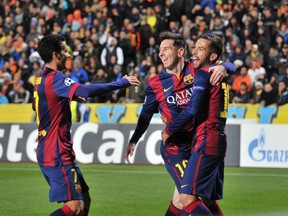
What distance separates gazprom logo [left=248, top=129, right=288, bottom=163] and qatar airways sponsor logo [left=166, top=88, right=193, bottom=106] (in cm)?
984

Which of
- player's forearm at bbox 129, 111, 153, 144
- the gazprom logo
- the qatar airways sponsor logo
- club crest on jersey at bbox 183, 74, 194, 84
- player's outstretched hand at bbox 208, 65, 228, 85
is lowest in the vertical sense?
the gazprom logo

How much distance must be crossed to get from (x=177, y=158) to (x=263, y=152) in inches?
397

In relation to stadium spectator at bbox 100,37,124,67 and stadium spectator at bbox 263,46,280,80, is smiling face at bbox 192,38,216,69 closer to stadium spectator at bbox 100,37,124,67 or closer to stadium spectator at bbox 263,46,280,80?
stadium spectator at bbox 263,46,280,80

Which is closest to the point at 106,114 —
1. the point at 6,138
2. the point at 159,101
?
the point at 6,138

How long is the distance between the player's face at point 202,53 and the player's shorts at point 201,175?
0.91 m

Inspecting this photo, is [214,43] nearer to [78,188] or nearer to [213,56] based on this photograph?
[213,56]

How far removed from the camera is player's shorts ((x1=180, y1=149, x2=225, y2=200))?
7.91 metres

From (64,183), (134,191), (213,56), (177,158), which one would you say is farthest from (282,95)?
(64,183)

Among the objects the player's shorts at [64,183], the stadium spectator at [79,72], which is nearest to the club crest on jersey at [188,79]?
the player's shorts at [64,183]

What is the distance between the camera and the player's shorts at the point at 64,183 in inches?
304

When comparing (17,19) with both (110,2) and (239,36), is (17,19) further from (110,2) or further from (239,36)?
(239,36)

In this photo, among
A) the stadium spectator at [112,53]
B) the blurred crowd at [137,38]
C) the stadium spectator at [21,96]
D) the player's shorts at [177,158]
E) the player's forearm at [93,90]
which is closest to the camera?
the player's forearm at [93,90]

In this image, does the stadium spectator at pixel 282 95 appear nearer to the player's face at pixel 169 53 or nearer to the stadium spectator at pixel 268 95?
the stadium spectator at pixel 268 95

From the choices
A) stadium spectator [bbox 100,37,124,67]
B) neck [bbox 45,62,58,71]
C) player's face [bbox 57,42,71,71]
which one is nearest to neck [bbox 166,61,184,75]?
player's face [bbox 57,42,71,71]
